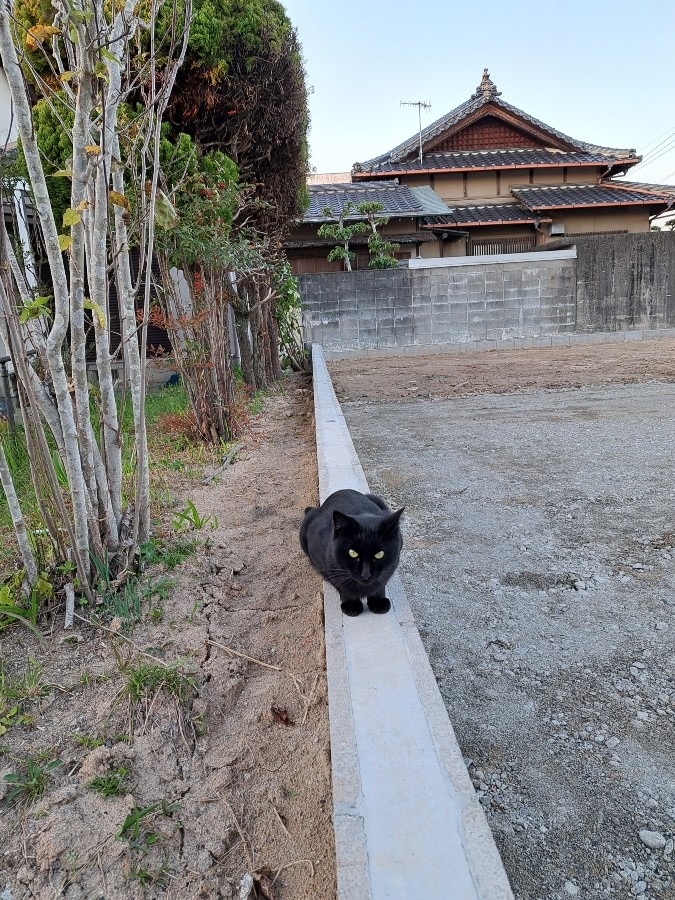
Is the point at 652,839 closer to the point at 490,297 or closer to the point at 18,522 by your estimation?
the point at 18,522

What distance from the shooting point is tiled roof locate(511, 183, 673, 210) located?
13.4m

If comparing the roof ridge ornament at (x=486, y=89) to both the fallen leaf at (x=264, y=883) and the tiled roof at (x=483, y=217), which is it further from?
the fallen leaf at (x=264, y=883)

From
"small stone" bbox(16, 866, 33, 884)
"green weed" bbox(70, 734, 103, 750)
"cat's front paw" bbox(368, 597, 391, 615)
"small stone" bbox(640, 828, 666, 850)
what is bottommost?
"small stone" bbox(640, 828, 666, 850)

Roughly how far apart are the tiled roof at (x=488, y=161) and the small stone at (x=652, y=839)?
15.4 metres

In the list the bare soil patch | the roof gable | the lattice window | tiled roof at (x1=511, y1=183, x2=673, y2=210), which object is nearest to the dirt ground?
the bare soil patch

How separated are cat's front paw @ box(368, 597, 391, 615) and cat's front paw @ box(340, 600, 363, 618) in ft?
0.11

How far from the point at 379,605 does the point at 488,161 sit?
15.5 meters

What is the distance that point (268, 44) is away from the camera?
6.04 metres

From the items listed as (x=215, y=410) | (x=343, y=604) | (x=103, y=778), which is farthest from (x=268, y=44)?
(x=103, y=778)

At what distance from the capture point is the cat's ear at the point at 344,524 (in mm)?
1652

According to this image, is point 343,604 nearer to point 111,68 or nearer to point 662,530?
point 662,530

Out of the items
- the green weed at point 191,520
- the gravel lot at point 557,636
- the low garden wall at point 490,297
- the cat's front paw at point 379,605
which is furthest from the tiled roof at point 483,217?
the cat's front paw at point 379,605

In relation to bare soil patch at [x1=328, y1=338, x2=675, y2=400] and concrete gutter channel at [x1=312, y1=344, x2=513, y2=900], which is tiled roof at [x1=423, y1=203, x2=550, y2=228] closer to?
bare soil patch at [x1=328, y1=338, x2=675, y2=400]

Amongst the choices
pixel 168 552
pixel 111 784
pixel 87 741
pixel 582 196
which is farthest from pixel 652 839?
pixel 582 196
